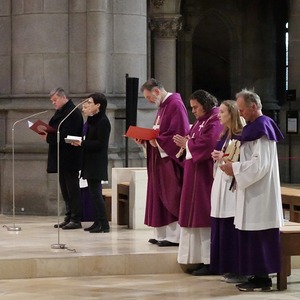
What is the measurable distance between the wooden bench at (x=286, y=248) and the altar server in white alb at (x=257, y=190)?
0.52 feet

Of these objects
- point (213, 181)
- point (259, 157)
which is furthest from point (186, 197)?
point (259, 157)

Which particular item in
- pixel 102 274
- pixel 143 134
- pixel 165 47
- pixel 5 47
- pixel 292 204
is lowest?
pixel 102 274

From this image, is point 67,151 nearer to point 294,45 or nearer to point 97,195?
point 97,195

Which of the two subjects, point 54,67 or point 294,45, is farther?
point 294,45

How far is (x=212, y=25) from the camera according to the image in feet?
103

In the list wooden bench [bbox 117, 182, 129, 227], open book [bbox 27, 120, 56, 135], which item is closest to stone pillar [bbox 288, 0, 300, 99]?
wooden bench [bbox 117, 182, 129, 227]

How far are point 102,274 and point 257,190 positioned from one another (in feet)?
7.27

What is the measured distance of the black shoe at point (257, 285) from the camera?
36.2 feet

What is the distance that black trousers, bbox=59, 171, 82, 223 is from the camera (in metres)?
14.2

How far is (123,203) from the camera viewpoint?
1496 centimetres

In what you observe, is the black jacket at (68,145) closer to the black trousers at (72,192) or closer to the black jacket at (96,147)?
the black trousers at (72,192)

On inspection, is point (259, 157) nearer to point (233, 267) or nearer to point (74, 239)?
point (233, 267)

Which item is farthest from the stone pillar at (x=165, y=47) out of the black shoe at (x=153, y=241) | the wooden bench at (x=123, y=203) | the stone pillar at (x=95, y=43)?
the black shoe at (x=153, y=241)

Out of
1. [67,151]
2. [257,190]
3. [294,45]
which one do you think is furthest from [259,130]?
[294,45]
